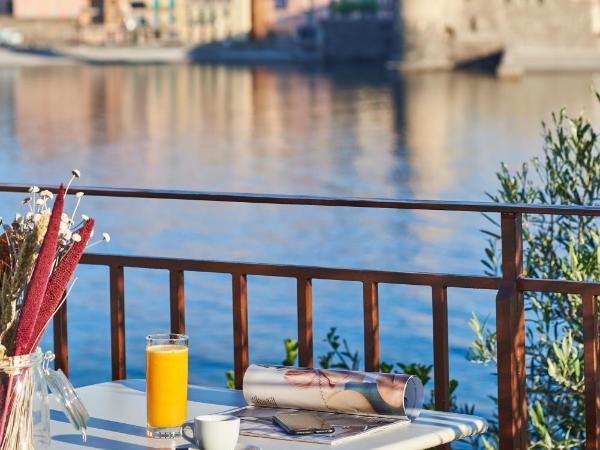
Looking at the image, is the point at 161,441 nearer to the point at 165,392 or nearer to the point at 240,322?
the point at 165,392

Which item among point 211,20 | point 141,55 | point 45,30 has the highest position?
point 211,20

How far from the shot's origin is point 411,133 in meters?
24.0

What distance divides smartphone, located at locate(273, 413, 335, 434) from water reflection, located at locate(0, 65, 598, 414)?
8.14 ft

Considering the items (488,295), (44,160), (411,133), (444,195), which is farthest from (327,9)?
(488,295)

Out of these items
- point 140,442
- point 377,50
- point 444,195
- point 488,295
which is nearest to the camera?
point 140,442

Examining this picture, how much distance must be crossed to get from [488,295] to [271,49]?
4105cm

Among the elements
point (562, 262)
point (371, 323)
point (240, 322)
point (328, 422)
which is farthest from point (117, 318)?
point (562, 262)

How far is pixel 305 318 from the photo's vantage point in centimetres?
226

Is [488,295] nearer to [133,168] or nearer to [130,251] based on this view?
[130,251]

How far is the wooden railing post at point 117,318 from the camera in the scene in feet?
7.94

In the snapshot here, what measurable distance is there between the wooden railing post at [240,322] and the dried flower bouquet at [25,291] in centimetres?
91

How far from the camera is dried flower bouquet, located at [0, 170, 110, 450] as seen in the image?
51.9 inches

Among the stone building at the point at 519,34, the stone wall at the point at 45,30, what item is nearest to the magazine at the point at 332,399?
the stone building at the point at 519,34

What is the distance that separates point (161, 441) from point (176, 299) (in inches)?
33.7
